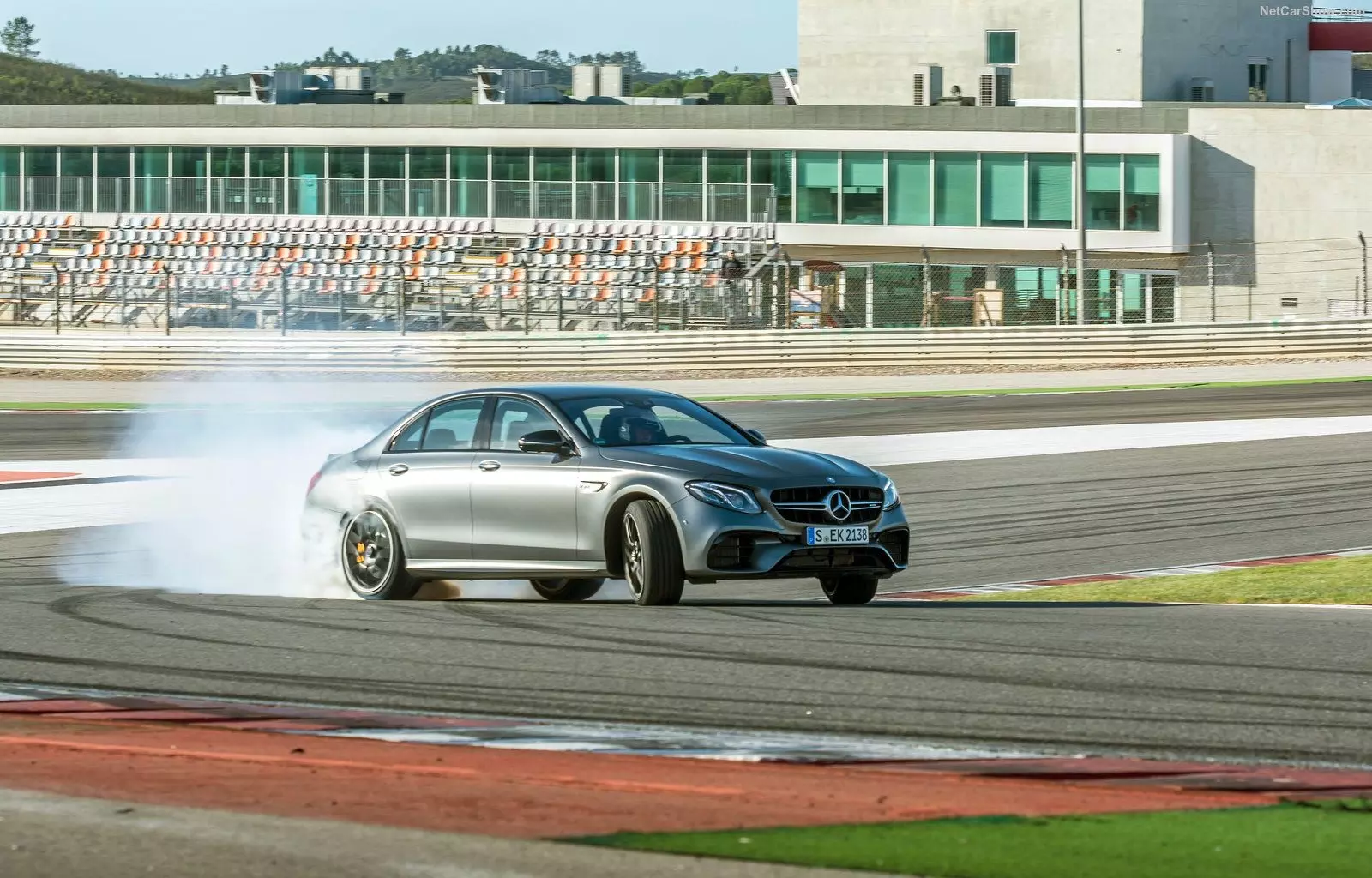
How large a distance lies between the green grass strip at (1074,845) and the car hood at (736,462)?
5488mm

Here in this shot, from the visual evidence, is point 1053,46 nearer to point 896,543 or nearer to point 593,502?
point 896,543

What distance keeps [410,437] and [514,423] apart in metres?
0.91

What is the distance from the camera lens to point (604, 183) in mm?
56656

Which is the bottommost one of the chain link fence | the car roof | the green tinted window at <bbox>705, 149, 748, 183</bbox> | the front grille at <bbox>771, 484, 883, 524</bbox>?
the front grille at <bbox>771, 484, 883, 524</bbox>

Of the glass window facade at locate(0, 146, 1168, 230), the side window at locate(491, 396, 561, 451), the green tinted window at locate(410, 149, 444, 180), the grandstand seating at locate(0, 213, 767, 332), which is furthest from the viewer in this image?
the green tinted window at locate(410, 149, 444, 180)

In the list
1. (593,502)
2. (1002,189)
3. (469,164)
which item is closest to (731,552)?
(593,502)

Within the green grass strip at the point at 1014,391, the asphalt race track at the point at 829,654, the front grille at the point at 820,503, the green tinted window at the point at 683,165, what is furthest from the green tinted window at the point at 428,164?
the front grille at the point at 820,503

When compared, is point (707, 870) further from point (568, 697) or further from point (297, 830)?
point (568, 697)

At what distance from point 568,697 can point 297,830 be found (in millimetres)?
2668

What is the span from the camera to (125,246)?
185 feet

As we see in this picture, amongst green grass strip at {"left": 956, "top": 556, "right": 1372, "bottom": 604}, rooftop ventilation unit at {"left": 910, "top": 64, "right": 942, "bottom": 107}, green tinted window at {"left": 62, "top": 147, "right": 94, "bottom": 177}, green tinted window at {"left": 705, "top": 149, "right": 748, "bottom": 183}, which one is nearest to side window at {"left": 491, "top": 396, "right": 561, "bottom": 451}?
green grass strip at {"left": 956, "top": 556, "right": 1372, "bottom": 604}

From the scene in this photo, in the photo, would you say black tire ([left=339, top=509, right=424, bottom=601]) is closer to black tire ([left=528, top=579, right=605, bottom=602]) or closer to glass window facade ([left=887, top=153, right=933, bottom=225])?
black tire ([left=528, top=579, right=605, bottom=602])

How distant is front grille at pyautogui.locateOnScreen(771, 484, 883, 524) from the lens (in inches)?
439

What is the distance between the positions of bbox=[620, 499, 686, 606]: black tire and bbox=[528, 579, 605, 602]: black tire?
169cm
